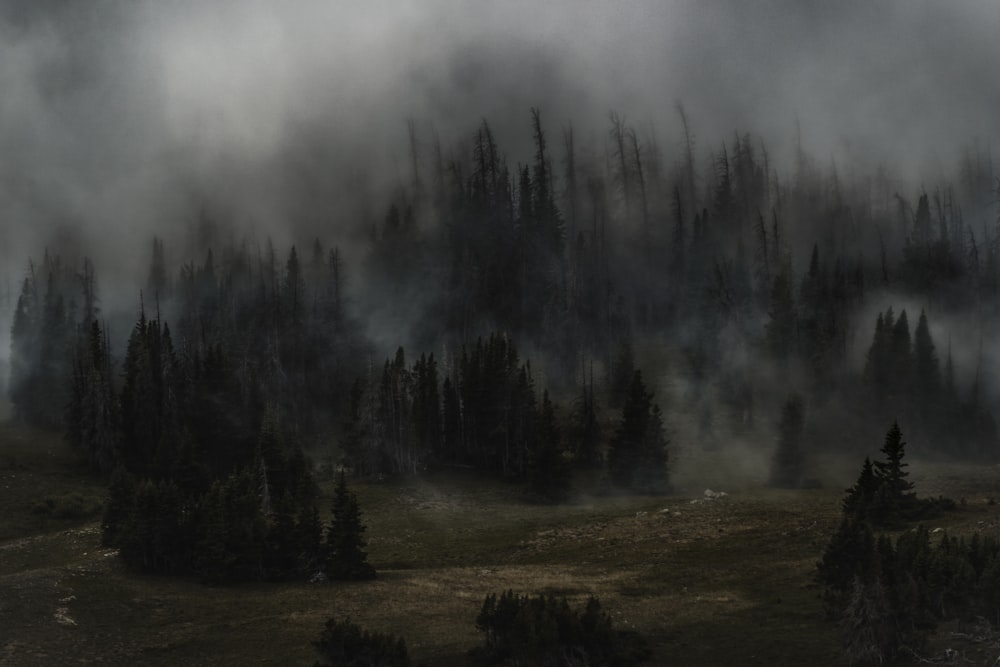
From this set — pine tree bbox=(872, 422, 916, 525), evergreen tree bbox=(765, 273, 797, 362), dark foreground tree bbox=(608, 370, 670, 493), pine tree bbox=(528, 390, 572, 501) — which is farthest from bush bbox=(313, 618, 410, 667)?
evergreen tree bbox=(765, 273, 797, 362)

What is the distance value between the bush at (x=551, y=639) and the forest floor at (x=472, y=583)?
1.57m

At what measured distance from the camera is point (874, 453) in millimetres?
105125

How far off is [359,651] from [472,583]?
19.1 m

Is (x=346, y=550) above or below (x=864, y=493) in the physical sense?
below

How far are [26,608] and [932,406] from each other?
9888cm

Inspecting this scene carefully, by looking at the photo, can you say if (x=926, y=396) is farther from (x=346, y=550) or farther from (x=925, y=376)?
(x=346, y=550)

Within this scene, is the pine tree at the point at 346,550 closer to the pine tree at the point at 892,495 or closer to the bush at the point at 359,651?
the bush at the point at 359,651

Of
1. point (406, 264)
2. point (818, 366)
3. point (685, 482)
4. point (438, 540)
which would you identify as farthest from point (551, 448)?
point (406, 264)

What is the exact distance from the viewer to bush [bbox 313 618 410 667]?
3662cm

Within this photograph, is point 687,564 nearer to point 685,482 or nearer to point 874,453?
point 685,482

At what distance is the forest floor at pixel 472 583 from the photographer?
4106cm

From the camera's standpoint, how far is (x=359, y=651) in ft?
121

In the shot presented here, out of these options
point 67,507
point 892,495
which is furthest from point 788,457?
point 67,507

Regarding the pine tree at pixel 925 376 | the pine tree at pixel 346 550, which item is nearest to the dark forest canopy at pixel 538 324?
the pine tree at pixel 925 376
